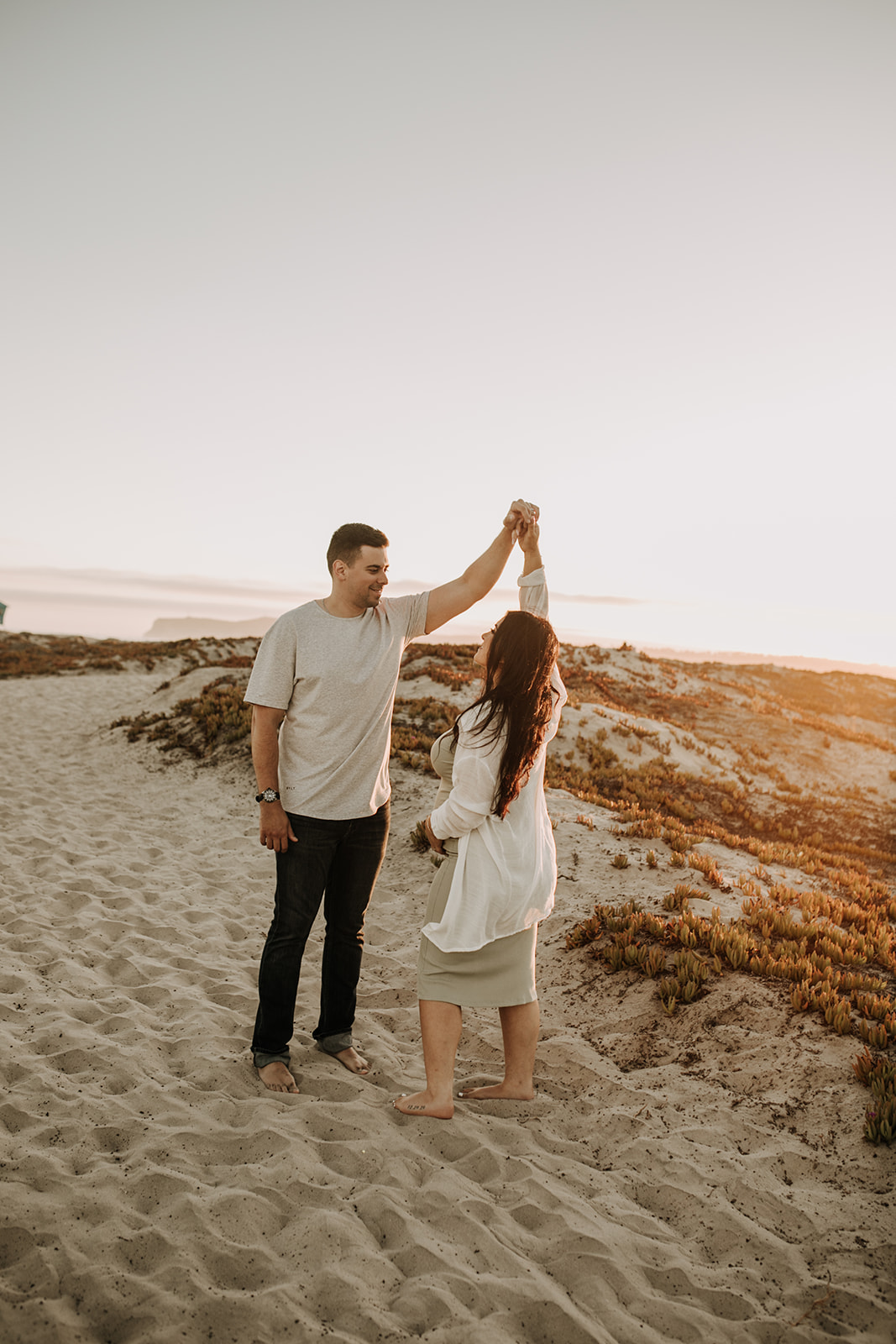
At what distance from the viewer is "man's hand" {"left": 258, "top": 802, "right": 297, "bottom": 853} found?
4.33 metres

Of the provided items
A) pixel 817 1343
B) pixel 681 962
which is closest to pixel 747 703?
pixel 681 962

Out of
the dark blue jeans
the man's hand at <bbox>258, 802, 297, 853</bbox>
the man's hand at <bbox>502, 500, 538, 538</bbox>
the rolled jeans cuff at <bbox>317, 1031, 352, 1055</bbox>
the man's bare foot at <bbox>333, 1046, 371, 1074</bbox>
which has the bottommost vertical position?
the man's bare foot at <bbox>333, 1046, 371, 1074</bbox>

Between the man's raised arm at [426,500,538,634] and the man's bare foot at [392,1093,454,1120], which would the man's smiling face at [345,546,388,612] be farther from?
the man's bare foot at [392,1093,454,1120]

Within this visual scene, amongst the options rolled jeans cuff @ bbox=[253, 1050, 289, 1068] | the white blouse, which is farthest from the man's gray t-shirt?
rolled jeans cuff @ bbox=[253, 1050, 289, 1068]

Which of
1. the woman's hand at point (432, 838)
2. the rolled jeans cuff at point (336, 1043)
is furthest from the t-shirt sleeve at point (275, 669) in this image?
the rolled jeans cuff at point (336, 1043)

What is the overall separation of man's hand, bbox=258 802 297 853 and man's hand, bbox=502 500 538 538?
2221 mm

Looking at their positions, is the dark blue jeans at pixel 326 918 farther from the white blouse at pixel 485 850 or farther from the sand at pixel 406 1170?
the white blouse at pixel 485 850

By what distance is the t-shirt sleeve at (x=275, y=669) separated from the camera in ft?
14.3

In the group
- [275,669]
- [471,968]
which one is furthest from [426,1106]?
[275,669]

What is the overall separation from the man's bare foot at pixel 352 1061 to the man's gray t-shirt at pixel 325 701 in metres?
1.69

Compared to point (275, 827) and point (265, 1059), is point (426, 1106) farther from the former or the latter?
point (275, 827)

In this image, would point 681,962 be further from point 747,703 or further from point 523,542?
point 747,703

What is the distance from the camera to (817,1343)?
2.94 m

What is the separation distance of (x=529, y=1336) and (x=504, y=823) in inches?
83.1
